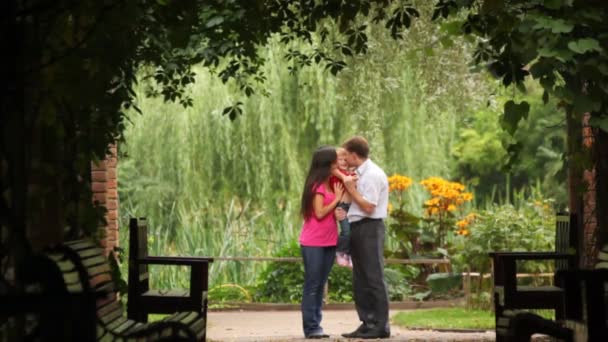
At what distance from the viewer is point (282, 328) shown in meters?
12.2

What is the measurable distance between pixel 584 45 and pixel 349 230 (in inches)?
138

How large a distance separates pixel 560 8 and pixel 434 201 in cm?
760

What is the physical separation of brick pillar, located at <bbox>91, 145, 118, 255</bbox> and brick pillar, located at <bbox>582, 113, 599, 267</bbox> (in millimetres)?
3823

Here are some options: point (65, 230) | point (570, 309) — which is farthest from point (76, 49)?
point (570, 309)

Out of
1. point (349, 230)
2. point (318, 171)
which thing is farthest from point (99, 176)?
point (349, 230)

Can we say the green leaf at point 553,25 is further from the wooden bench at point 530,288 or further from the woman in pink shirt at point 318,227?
the woman in pink shirt at point 318,227

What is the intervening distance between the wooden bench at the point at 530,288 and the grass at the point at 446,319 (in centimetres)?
281

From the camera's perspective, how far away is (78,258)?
611 cm

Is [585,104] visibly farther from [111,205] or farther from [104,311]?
[111,205]

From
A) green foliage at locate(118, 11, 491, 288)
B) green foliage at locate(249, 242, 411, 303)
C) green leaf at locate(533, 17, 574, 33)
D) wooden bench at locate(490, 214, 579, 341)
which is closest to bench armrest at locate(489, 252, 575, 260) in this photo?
wooden bench at locate(490, 214, 579, 341)

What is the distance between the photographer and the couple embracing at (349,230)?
10234 millimetres

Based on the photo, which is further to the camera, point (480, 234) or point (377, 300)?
point (480, 234)

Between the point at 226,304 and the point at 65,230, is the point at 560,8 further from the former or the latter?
the point at 226,304

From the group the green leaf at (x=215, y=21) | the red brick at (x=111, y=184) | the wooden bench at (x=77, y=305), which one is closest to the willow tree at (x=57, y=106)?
the wooden bench at (x=77, y=305)
